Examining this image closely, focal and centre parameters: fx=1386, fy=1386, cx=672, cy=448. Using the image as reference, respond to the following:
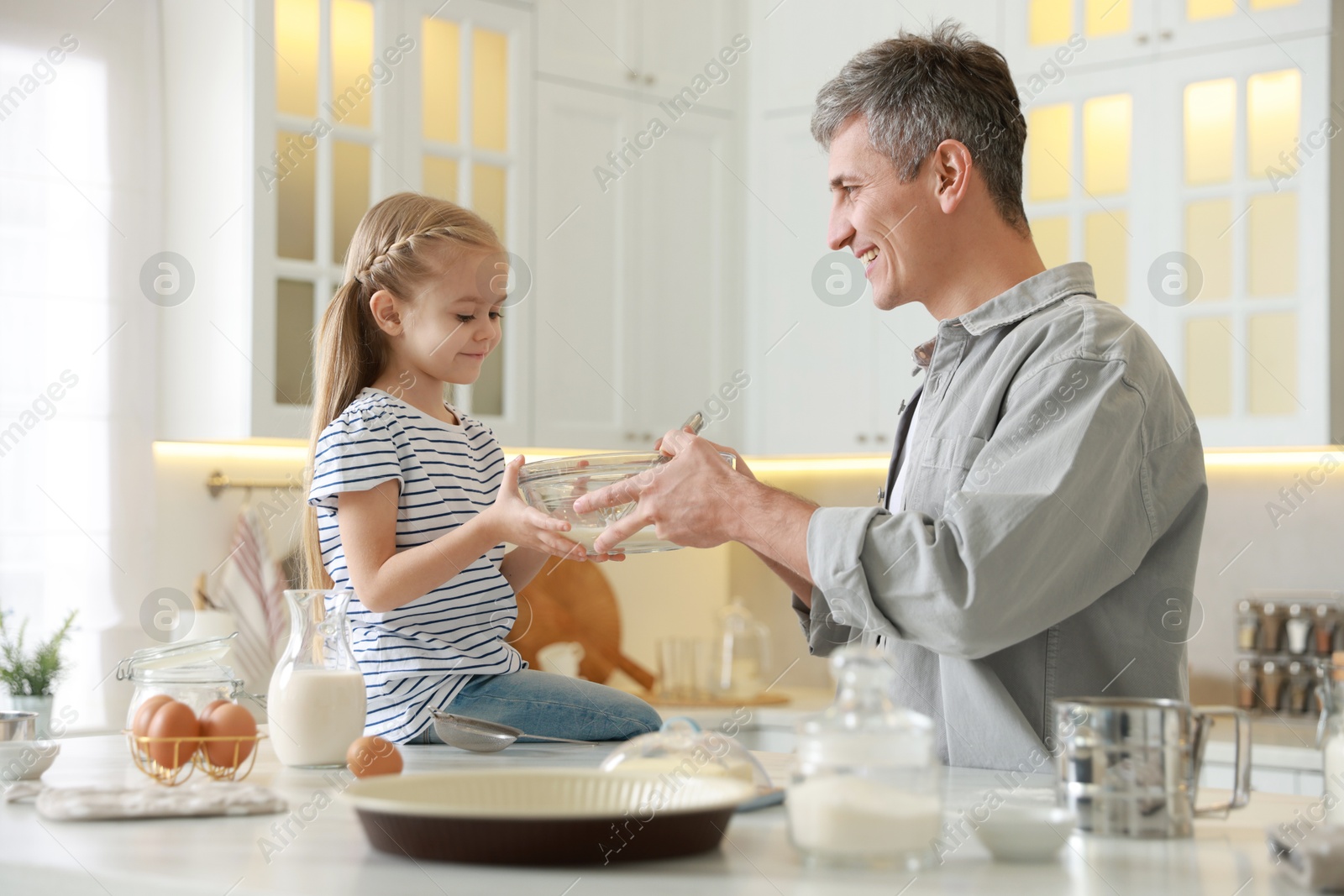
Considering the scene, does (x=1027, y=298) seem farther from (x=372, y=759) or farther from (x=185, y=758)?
(x=185, y=758)

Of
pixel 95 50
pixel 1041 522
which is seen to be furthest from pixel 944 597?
pixel 95 50

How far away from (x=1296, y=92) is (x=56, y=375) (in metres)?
2.49

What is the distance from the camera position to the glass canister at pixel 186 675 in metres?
1.16

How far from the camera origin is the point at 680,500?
1342 mm

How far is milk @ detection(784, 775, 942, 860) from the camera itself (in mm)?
772

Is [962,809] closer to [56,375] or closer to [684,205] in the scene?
[56,375]

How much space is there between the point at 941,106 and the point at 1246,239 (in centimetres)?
148

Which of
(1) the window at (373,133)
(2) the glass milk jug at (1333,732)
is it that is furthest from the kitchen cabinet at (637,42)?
(2) the glass milk jug at (1333,732)

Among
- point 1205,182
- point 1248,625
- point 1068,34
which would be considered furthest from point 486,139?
point 1248,625

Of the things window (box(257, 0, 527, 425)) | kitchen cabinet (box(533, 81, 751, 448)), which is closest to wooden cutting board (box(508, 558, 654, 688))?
kitchen cabinet (box(533, 81, 751, 448))

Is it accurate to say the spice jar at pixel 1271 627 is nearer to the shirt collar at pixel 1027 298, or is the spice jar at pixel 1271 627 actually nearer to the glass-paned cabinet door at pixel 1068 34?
the glass-paned cabinet door at pixel 1068 34

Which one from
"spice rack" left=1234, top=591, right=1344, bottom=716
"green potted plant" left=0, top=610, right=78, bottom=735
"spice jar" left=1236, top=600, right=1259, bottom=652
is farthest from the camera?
"spice jar" left=1236, top=600, right=1259, bottom=652

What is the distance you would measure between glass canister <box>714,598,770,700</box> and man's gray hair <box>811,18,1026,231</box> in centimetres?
186

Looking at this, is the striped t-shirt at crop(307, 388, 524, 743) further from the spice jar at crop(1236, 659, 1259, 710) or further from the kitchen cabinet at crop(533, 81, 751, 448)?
the spice jar at crop(1236, 659, 1259, 710)
